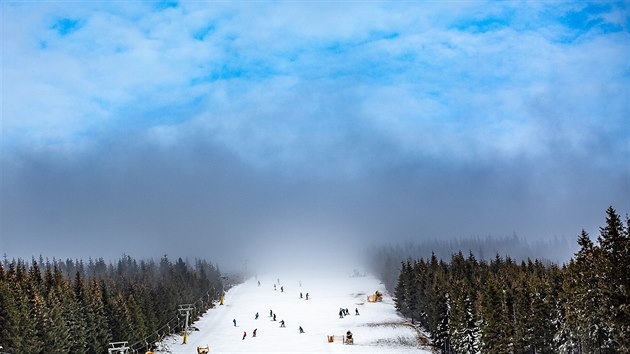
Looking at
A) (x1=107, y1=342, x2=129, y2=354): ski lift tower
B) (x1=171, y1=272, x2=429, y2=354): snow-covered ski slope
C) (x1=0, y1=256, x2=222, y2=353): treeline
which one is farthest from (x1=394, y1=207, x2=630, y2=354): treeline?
(x1=0, y1=256, x2=222, y2=353): treeline

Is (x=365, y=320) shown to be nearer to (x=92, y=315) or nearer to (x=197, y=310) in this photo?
(x=197, y=310)

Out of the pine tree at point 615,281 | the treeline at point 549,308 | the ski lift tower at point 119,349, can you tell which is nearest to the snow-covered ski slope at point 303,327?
the treeline at point 549,308

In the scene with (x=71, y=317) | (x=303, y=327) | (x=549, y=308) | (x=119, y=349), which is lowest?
(x=303, y=327)

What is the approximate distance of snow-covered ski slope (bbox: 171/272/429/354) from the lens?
74188 millimetres

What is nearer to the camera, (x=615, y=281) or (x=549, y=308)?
(x=615, y=281)

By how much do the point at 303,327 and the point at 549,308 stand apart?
51791 mm

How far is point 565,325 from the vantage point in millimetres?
42625

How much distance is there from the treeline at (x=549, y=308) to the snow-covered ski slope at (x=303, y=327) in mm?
7479

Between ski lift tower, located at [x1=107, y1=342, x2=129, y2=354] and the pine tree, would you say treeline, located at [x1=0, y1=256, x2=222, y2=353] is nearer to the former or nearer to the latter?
ski lift tower, located at [x1=107, y1=342, x2=129, y2=354]

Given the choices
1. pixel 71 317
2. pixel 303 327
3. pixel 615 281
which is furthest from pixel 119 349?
pixel 303 327

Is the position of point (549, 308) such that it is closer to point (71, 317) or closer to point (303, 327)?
point (71, 317)

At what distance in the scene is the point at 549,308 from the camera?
50.9m

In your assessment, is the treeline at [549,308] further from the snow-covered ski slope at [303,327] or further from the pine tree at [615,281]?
the snow-covered ski slope at [303,327]

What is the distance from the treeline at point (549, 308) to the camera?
111ft
